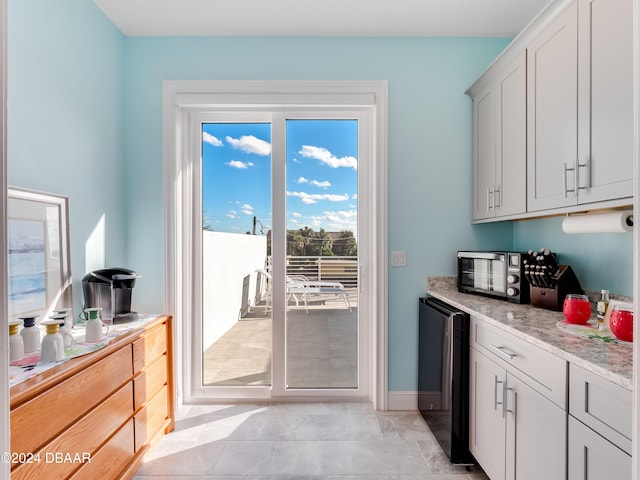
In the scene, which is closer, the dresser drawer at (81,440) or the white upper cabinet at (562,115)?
the dresser drawer at (81,440)

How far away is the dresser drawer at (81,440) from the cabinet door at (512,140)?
7.56 feet

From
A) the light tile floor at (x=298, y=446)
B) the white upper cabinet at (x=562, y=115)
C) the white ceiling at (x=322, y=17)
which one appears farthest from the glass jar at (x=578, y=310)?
the white ceiling at (x=322, y=17)

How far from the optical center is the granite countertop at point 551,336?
104cm

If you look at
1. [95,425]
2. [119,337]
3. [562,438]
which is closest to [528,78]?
[562,438]

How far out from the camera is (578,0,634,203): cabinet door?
1286 millimetres

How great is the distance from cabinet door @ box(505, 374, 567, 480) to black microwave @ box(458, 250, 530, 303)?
63 cm

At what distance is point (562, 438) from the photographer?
1.22 meters

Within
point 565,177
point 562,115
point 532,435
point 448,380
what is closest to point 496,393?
point 532,435

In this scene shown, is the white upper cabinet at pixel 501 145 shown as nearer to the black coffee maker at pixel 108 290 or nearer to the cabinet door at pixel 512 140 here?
the cabinet door at pixel 512 140

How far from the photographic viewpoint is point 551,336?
4.45 feet

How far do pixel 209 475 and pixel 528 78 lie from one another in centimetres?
273

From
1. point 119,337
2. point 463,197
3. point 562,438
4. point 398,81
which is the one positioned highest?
point 398,81

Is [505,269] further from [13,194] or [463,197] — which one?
[13,194]

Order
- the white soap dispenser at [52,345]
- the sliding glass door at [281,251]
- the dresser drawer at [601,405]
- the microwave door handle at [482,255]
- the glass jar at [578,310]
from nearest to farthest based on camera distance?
the dresser drawer at [601,405], the white soap dispenser at [52,345], the glass jar at [578,310], the microwave door handle at [482,255], the sliding glass door at [281,251]
